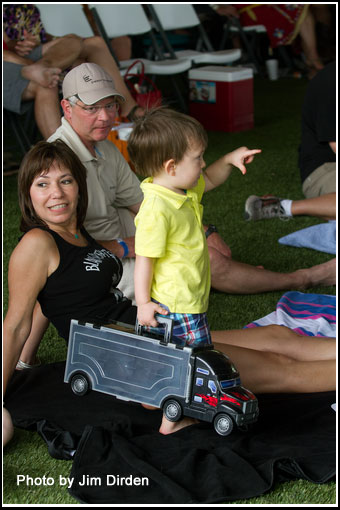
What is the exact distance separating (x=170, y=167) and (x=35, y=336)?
908 mm

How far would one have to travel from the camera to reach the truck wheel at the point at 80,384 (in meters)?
2.34

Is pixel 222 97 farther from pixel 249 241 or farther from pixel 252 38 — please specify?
pixel 252 38

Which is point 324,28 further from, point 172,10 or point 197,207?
point 197,207

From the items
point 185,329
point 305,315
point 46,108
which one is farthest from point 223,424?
point 46,108

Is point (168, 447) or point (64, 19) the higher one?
point (64, 19)

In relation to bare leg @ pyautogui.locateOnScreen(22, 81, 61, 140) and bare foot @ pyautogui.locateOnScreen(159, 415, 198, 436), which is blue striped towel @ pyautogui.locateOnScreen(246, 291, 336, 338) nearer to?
bare foot @ pyautogui.locateOnScreen(159, 415, 198, 436)

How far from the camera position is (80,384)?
235 centimetres

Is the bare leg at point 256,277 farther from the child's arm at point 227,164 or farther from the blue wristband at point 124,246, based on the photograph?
the child's arm at point 227,164

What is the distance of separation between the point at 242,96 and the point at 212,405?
483 centimetres

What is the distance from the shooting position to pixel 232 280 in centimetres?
341

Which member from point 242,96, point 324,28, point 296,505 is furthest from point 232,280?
point 324,28

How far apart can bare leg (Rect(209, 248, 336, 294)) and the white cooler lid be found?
10.5 ft

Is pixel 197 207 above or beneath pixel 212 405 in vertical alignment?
above

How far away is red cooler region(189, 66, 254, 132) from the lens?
6410mm
